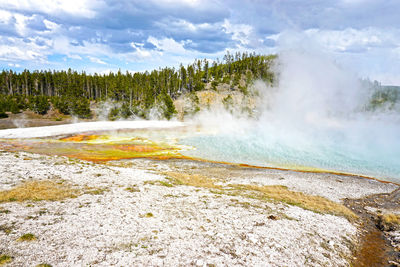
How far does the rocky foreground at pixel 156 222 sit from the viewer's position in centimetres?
1064

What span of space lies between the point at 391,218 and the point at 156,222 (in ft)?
61.5

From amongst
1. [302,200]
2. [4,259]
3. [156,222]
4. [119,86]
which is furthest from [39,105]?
[302,200]

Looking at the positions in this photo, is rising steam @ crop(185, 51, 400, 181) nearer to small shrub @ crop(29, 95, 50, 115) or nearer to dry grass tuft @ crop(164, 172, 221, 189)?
dry grass tuft @ crop(164, 172, 221, 189)

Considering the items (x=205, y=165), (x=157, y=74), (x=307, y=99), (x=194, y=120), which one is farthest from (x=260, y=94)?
(x=205, y=165)

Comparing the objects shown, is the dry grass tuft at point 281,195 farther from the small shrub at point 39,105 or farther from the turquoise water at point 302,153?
the small shrub at point 39,105

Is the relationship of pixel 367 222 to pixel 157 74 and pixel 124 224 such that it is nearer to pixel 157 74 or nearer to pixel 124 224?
pixel 124 224

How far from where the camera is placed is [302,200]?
21.4m

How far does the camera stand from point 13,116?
87.9 meters

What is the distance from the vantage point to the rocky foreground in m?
10.6

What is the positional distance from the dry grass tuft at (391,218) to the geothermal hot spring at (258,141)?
1825cm

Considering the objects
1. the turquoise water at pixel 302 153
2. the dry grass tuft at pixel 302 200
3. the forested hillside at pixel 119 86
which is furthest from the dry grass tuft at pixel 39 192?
the forested hillside at pixel 119 86

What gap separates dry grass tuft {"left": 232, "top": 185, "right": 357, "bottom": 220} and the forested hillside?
74136 millimetres

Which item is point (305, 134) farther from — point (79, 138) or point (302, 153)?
point (79, 138)

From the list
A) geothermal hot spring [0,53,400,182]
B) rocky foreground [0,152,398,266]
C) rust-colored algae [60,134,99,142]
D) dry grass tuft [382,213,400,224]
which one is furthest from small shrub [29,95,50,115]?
dry grass tuft [382,213,400,224]
